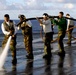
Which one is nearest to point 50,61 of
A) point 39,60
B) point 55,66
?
point 39,60

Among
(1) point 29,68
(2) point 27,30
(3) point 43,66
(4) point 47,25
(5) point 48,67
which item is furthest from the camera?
(4) point 47,25

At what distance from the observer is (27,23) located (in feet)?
49.5

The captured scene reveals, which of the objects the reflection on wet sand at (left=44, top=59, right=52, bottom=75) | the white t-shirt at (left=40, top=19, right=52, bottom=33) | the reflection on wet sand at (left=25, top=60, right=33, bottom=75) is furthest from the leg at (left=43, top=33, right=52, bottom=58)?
the reflection on wet sand at (left=25, top=60, right=33, bottom=75)

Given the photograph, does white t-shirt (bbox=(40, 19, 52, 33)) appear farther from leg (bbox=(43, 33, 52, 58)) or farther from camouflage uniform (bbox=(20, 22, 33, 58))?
camouflage uniform (bbox=(20, 22, 33, 58))

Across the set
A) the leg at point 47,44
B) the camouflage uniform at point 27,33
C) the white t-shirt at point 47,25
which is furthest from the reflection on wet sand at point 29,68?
the white t-shirt at point 47,25

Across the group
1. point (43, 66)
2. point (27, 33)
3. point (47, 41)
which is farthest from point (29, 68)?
point (47, 41)

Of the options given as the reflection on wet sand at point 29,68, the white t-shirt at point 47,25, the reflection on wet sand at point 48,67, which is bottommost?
the reflection on wet sand at point 48,67

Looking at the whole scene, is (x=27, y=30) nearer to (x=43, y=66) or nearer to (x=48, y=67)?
(x=43, y=66)

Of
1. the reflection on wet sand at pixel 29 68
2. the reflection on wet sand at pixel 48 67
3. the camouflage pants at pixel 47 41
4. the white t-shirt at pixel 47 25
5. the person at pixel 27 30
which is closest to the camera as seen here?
the reflection on wet sand at pixel 48 67

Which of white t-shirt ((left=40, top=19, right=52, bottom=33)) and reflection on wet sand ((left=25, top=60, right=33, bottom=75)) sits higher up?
white t-shirt ((left=40, top=19, right=52, bottom=33))

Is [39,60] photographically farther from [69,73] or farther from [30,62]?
[69,73]

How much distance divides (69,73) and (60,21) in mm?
4675

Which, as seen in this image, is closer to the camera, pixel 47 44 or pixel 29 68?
pixel 29 68

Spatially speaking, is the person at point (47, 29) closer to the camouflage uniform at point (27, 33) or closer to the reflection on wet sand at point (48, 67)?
the camouflage uniform at point (27, 33)
